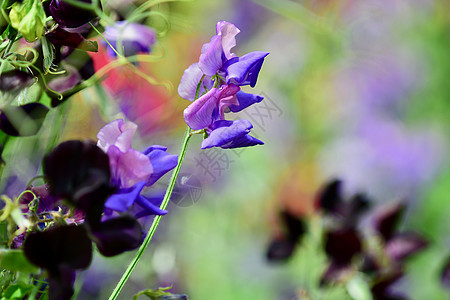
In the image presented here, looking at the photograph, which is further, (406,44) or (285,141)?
(406,44)

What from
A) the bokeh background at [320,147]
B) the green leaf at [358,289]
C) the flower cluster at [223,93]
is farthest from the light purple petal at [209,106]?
the bokeh background at [320,147]

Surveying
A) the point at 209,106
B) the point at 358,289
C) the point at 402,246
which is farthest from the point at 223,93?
the point at 402,246

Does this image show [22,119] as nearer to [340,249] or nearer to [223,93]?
[223,93]

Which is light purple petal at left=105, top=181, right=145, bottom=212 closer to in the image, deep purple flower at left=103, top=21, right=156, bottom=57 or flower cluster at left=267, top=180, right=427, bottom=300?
deep purple flower at left=103, top=21, right=156, bottom=57

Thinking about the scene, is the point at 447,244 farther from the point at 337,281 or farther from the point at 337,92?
the point at 337,281

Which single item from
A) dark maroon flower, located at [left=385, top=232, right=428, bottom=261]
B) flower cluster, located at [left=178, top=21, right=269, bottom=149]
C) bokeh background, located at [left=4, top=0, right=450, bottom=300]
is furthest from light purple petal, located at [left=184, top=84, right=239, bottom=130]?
bokeh background, located at [left=4, top=0, right=450, bottom=300]

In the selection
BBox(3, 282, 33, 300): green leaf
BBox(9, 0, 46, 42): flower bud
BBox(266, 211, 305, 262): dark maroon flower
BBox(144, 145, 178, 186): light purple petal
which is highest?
BBox(9, 0, 46, 42): flower bud

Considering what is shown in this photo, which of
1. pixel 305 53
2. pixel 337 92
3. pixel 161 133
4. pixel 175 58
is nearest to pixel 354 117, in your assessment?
pixel 337 92
